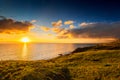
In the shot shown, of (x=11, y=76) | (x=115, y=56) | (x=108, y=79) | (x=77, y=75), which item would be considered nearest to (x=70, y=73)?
(x=77, y=75)

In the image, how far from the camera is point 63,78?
93.7ft

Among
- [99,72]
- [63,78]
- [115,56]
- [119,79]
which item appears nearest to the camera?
[119,79]

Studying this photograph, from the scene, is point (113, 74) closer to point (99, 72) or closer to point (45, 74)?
point (99, 72)

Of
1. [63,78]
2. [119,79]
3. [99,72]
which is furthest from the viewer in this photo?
[99,72]

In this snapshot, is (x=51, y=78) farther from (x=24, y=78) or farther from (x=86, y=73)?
(x=86, y=73)

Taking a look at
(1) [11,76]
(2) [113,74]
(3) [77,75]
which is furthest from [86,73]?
(1) [11,76]

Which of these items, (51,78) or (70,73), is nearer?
(51,78)

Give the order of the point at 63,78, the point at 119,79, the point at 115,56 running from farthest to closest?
1. the point at 115,56
2. the point at 63,78
3. the point at 119,79

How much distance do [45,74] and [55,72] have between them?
208 cm

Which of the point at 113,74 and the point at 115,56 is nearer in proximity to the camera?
the point at 113,74

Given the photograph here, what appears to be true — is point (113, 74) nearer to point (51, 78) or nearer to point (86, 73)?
point (86, 73)

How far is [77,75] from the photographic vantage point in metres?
30.2

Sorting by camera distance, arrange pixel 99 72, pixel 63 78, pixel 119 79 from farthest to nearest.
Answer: pixel 99 72
pixel 63 78
pixel 119 79

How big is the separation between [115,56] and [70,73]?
19.7 metres
